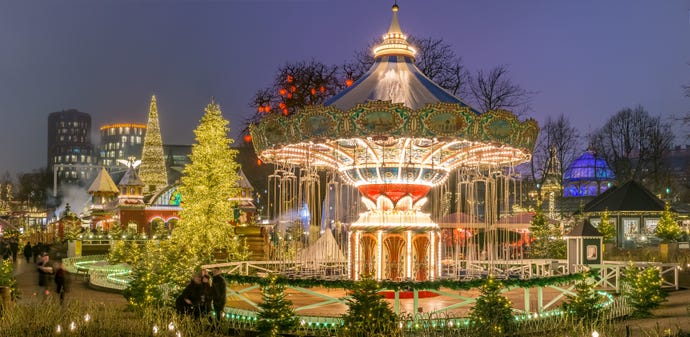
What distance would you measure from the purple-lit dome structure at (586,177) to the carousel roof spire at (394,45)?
2132 inches

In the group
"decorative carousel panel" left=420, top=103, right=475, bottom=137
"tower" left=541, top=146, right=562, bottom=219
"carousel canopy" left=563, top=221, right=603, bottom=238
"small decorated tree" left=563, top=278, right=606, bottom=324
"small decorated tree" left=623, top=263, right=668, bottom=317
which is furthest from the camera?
"tower" left=541, top=146, right=562, bottom=219

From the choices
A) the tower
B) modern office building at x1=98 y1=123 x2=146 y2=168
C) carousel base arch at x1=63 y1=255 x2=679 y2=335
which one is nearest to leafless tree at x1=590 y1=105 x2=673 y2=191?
the tower

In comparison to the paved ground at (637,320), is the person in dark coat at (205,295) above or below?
above

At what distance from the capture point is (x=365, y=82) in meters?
18.0

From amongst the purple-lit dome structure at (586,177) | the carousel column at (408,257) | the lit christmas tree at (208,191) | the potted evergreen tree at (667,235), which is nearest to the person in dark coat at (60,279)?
the carousel column at (408,257)

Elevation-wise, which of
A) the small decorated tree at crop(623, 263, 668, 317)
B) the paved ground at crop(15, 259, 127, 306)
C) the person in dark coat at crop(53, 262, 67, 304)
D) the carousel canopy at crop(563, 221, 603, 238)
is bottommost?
the paved ground at crop(15, 259, 127, 306)

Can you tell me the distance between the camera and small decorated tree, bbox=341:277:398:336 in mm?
11312

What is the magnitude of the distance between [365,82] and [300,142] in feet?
8.17

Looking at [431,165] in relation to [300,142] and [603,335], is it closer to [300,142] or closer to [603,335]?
[300,142]

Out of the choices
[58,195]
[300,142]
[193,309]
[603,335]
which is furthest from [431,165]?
[58,195]

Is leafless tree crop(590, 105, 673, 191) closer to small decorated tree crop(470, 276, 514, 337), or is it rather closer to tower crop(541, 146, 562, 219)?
tower crop(541, 146, 562, 219)

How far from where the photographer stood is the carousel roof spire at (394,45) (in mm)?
Answer: 18562

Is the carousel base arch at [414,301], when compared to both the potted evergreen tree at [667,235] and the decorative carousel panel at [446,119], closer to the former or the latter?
the decorative carousel panel at [446,119]

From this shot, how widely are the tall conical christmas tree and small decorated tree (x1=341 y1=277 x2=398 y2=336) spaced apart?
5096 cm
